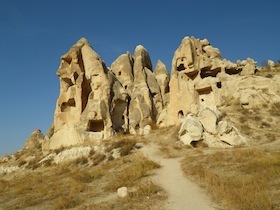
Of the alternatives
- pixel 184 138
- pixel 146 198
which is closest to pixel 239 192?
pixel 146 198

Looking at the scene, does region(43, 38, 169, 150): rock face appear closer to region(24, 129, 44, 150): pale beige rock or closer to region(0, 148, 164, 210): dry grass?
region(0, 148, 164, 210): dry grass

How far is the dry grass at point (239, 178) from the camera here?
5712 mm

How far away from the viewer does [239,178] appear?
25.0 feet

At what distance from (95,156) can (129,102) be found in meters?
8.44

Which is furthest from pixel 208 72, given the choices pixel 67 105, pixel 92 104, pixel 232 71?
pixel 67 105

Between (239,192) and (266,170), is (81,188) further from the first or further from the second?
(266,170)

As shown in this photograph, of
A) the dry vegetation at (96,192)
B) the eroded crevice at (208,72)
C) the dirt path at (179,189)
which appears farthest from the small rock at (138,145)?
the eroded crevice at (208,72)

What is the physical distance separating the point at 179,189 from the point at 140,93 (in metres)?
16.8

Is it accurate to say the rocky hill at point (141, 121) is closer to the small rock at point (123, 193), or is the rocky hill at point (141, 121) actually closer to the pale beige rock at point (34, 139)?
the small rock at point (123, 193)

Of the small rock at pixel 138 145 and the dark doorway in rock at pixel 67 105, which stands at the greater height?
the dark doorway in rock at pixel 67 105

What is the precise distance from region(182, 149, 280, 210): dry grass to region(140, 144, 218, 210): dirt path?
0.95ft

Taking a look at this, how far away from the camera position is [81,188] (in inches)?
355

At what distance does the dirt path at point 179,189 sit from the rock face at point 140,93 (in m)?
9.20

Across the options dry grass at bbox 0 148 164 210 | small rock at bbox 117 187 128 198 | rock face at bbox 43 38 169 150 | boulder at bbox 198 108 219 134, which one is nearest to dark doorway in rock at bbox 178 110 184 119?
rock face at bbox 43 38 169 150
